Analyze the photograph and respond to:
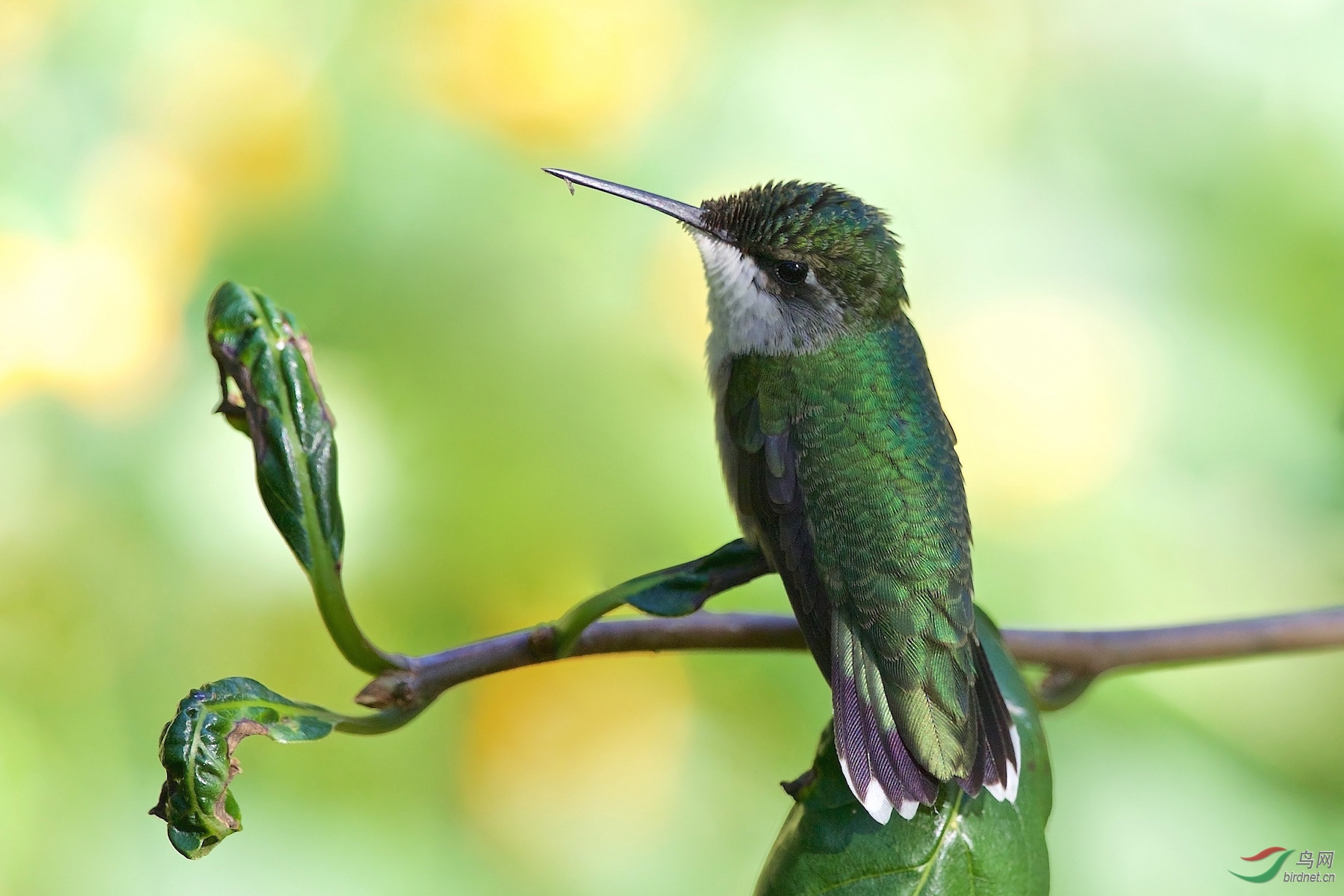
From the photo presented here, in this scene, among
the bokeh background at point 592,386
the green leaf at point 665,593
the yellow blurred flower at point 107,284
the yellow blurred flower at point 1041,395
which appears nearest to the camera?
the green leaf at point 665,593

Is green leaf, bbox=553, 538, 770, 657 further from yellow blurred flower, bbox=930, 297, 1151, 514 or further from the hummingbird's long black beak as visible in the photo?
yellow blurred flower, bbox=930, 297, 1151, 514

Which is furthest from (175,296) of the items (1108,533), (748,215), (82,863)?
(1108,533)

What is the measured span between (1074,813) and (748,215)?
1.53m

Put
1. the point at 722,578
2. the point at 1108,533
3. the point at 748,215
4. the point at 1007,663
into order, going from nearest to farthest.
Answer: the point at 722,578, the point at 1007,663, the point at 748,215, the point at 1108,533

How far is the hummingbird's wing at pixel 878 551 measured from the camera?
1.43 m

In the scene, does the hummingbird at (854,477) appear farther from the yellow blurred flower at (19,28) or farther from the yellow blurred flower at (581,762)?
the yellow blurred flower at (19,28)

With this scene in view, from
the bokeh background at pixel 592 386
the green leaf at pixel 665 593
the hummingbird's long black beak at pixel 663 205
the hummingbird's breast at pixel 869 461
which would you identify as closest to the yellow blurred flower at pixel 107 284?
the bokeh background at pixel 592 386

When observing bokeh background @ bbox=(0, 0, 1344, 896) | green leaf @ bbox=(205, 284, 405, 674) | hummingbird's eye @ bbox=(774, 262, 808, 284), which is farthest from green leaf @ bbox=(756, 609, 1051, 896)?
bokeh background @ bbox=(0, 0, 1344, 896)

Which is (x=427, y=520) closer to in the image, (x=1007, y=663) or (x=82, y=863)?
(x=82, y=863)

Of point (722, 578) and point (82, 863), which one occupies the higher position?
point (722, 578)

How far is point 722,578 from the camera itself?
4.86 ft

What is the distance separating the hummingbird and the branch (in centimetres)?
11

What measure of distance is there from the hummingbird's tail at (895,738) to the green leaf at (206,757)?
23.4 inches

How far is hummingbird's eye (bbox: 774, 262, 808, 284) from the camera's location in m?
1.84
